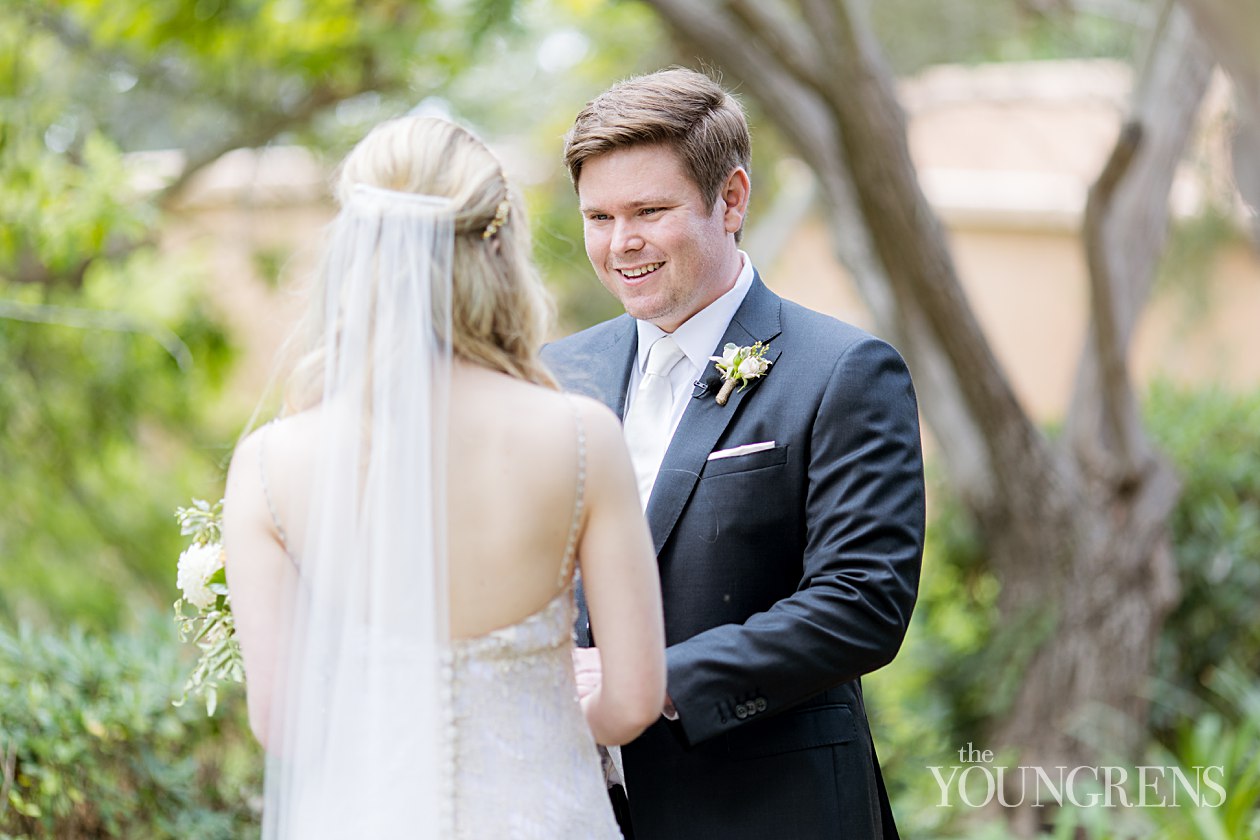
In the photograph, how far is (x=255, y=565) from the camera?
6.16 feet

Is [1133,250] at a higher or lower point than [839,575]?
higher

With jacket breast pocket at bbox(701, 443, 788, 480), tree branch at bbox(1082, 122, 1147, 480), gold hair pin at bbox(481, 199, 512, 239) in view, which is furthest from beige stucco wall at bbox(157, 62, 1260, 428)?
gold hair pin at bbox(481, 199, 512, 239)

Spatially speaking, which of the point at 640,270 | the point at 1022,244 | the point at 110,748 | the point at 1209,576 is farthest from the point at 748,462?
the point at 1022,244

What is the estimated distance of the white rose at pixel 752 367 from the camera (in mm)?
2484

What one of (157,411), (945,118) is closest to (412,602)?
(157,411)

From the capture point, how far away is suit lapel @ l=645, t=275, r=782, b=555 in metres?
2.42

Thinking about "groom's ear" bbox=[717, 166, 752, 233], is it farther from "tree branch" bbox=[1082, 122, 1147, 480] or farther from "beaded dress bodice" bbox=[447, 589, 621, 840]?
"tree branch" bbox=[1082, 122, 1147, 480]

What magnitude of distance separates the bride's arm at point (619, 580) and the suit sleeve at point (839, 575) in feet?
0.74

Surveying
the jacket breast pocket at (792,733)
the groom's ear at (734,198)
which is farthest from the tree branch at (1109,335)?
the jacket breast pocket at (792,733)

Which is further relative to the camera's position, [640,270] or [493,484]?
[640,270]

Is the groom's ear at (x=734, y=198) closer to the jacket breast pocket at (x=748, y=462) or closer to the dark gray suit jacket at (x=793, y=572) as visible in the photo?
the dark gray suit jacket at (x=793, y=572)

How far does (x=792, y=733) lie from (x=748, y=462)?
0.50m

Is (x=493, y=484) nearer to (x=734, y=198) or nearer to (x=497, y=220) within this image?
(x=497, y=220)

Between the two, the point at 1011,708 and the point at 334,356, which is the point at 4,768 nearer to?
the point at 334,356
